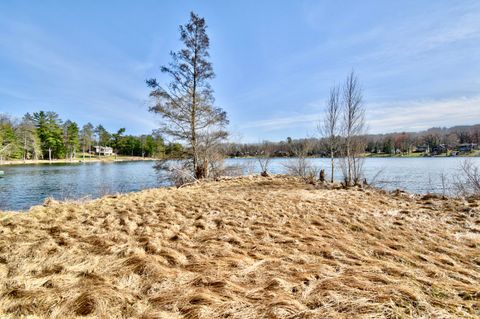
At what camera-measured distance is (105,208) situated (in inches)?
170

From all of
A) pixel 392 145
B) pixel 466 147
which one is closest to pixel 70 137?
pixel 392 145

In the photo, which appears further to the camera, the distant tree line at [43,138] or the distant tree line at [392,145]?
the distant tree line at [43,138]

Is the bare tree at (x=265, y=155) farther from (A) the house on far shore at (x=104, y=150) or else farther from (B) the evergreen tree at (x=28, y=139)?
(A) the house on far shore at (x=104, y=150)

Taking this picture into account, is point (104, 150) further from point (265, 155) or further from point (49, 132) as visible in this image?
point (265, 155)

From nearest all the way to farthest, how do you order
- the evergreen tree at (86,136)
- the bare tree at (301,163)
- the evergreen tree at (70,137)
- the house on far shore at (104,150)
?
the bare tree at (301,163), the evergreen tree at (70,137), the evergreen tree at (86,136), the house on far shore at (104,150)

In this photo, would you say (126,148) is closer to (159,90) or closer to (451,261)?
(159,90)

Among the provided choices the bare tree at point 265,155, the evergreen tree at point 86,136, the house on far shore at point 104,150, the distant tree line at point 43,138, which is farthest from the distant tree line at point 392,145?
the house on far shore at point 104,150

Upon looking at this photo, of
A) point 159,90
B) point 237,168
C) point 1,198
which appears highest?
point 159,90

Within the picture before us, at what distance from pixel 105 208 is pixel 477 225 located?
6469 millimetres

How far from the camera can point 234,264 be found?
228 cm

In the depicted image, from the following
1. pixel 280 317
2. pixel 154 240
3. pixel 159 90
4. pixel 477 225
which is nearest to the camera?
pixel 280 317

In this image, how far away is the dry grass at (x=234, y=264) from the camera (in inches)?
63.8

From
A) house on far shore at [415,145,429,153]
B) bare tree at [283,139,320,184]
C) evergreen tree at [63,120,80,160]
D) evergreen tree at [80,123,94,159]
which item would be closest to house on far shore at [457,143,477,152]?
house on far shore at [415,145,429,153]

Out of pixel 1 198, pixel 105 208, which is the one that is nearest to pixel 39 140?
pixel 1 198
